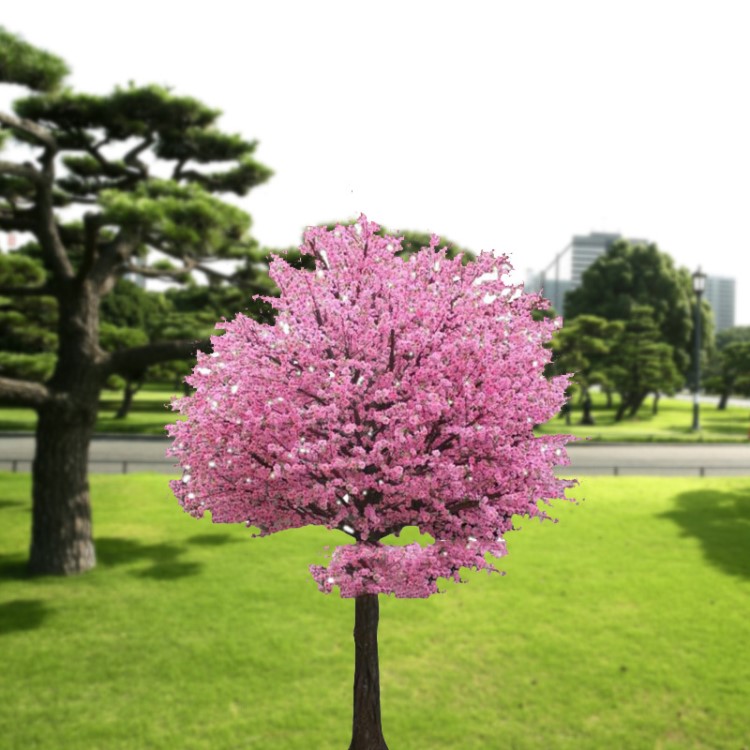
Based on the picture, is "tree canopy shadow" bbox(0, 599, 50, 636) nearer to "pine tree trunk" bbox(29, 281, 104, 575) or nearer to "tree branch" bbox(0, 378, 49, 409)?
"pine tree trunk" bbox(29, 281, 104, 575)

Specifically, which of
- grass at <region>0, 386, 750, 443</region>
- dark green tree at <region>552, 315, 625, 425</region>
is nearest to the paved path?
grass at <region>0, 386, 750, 443</region>

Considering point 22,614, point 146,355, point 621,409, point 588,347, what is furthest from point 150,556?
point 621,409

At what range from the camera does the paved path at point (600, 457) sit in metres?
24.7

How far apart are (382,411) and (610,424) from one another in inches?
1768

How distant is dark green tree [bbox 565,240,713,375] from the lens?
53.8 metres

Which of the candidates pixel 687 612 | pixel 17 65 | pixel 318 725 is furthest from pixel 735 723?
pixel 17 65

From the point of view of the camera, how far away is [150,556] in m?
14.6

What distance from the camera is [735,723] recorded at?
866 centimetres

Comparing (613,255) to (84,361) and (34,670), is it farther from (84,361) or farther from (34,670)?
(34,670)

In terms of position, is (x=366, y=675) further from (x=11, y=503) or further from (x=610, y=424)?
(x=610, y=424)

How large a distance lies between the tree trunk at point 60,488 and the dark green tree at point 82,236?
0.06 ft

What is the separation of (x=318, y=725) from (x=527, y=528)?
9.58 meters

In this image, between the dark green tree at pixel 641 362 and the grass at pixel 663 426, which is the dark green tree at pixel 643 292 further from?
the dark green tree at pixel 641 362

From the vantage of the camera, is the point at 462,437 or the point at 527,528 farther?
the point at 527,528
